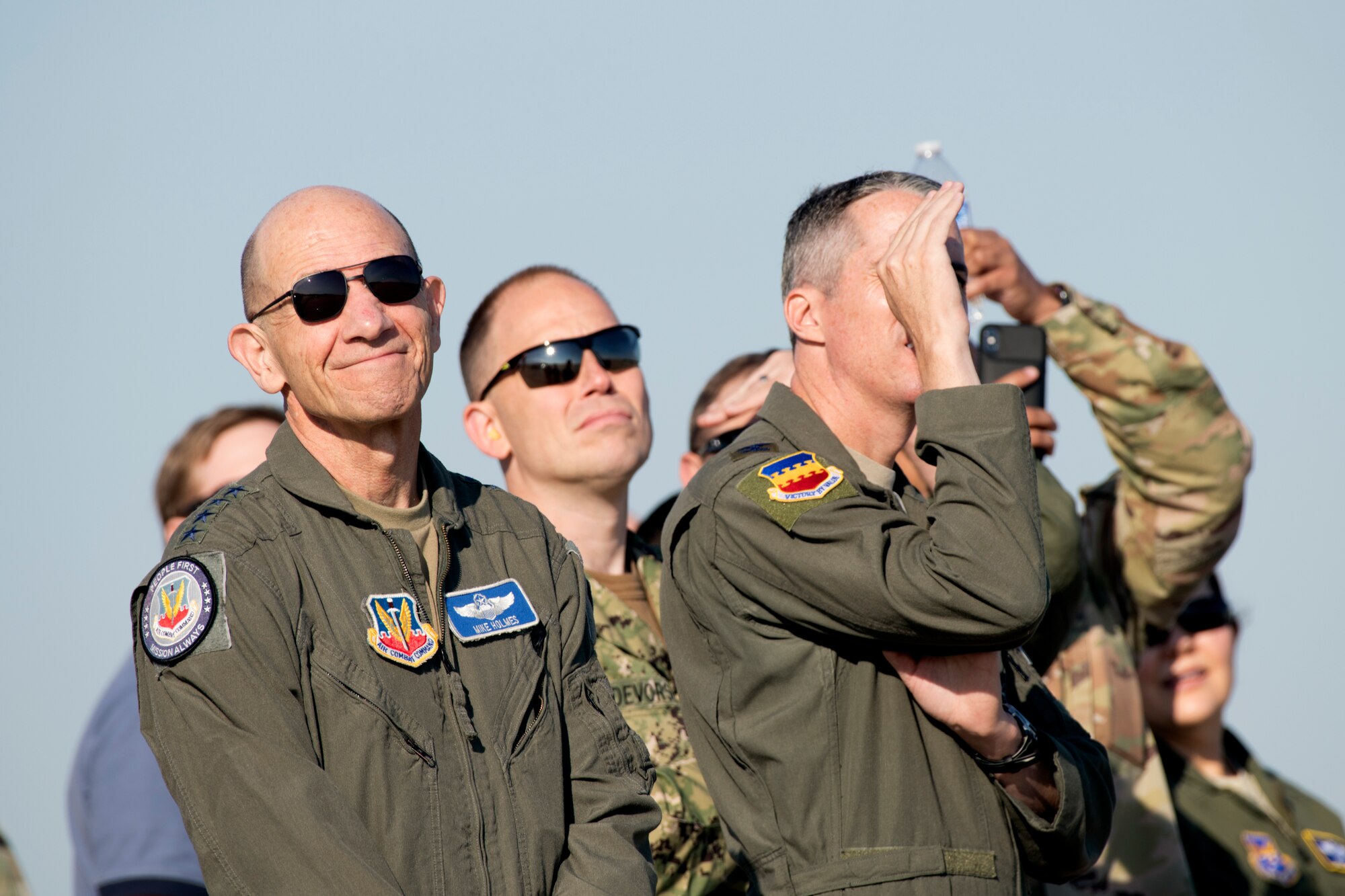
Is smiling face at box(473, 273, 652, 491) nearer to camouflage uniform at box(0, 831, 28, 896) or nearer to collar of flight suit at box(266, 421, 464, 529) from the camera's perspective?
collar of flight suit at box(266, 421, 464, 529)

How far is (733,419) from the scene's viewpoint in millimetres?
5566

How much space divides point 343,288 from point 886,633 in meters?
1.35

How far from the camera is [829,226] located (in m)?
3.80

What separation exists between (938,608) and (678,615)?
0.74 metres

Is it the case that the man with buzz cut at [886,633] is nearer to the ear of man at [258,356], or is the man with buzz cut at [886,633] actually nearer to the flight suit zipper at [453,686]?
the flight suit zipper at [453,686]

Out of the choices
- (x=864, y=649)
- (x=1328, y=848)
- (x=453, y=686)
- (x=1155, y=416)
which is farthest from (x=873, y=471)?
(x=1328, y=848)

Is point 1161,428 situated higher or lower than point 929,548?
lower

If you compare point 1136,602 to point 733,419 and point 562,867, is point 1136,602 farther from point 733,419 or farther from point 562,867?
point 562,867

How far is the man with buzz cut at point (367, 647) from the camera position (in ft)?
8.70

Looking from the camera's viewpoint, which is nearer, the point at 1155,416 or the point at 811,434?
the point at 811,434

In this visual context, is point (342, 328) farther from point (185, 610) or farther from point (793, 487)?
point (793, 487)

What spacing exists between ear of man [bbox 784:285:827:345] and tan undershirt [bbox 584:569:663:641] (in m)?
1.47

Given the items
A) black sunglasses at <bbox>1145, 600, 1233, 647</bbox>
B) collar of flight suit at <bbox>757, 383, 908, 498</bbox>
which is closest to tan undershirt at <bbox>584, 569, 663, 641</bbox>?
collar of flight suit at <bbox>757, 383, 908, 498</bbox>

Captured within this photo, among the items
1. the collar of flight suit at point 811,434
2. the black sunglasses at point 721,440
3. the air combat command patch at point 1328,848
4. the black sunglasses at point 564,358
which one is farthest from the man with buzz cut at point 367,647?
the air combat command patch at point 1328,848
